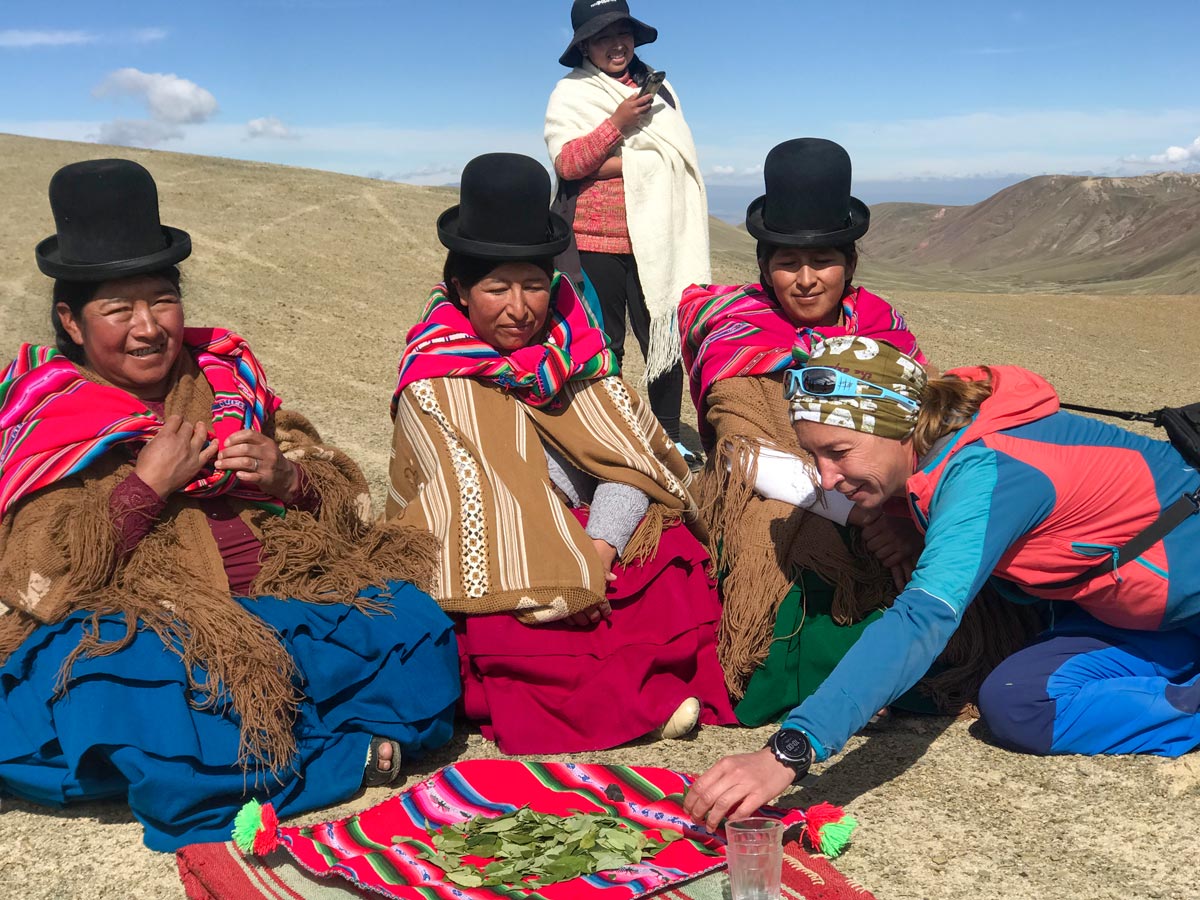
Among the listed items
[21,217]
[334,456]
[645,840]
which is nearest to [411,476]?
[334,456]

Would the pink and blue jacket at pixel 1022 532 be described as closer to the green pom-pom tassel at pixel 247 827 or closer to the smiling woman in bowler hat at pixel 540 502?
the smiling woman in bowler hat at pixel 540 502

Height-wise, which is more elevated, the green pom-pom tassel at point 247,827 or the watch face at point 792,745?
the watch face at point 792,745

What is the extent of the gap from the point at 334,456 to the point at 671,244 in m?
2.64

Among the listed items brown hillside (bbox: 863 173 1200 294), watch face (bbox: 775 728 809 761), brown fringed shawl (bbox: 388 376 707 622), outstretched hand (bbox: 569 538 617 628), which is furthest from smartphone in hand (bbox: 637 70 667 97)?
brown hillside (bbox: 863 173 1200 294)

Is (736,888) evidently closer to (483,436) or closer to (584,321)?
(483,436)

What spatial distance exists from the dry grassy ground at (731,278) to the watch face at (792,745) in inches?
16.0

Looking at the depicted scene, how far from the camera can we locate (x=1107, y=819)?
2.65 meters

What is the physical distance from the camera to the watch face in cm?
→ 226

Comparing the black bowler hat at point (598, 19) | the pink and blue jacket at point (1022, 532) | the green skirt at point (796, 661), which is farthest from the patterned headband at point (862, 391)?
the black bowler hat at point (598, 19)

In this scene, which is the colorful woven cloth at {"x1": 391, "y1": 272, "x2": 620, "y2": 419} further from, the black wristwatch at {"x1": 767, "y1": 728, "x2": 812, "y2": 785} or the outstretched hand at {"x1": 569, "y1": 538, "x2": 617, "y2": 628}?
the black wristwatch at {"x1": 767, "y1": 728, "x2": 812, "y2": 785}

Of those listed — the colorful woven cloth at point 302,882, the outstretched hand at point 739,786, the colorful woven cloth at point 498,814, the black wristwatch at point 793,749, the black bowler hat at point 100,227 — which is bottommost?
the colorful woven cloth at point 302,882

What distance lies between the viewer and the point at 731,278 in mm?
13039

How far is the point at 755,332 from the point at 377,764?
5.61ft

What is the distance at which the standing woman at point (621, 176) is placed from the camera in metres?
5.28
